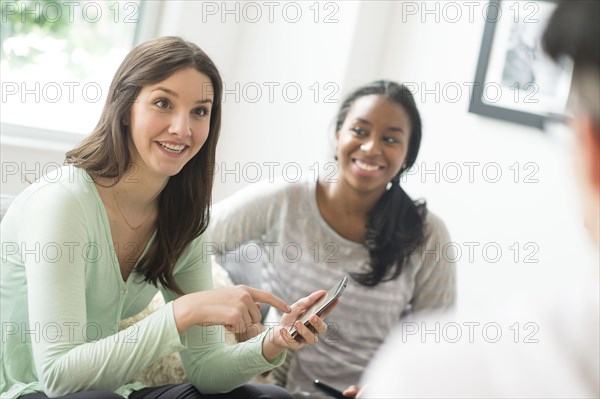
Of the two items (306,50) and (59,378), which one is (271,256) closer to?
(59,378)

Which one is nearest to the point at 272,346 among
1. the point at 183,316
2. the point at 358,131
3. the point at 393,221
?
the point at 183,316

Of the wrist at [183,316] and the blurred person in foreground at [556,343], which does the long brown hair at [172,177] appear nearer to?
the wrist at [183,316]

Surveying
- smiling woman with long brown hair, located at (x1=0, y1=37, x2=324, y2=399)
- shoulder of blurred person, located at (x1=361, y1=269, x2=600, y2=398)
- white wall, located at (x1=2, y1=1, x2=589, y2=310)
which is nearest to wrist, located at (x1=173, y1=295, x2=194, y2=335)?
smiling woman with long brown hair, located at (x1=0, y1=37, x2=324, y2=399)

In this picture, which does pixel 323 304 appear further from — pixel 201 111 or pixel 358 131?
pixel 358 131

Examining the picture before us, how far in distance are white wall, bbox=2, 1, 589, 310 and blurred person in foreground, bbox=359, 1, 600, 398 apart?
247 cm

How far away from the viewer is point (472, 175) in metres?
3.25

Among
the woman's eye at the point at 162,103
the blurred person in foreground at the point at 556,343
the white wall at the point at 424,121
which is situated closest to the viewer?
the blurred person in foreground at the point at 556,343

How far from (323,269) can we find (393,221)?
0.27 metres

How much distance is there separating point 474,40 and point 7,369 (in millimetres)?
2224

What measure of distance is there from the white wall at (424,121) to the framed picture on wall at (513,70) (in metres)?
0.06

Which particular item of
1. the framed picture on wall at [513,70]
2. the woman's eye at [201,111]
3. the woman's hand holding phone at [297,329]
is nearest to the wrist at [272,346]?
the woman's hand holding phone at [297,329]

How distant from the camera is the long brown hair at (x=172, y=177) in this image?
6.14ft

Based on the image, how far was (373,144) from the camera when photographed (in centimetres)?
253

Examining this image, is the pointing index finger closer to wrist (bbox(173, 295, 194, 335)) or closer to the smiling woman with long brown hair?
the smiling woman with long brown hair
